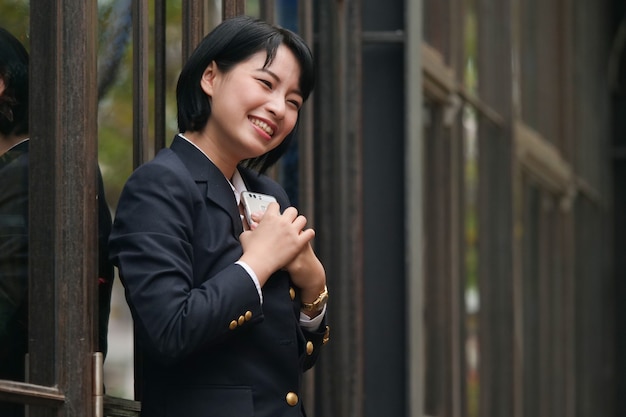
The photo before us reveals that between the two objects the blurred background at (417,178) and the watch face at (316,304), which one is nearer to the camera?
the watch face at (316,304)

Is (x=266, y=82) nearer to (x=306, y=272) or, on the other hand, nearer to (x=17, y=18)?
(x=306, y=272)

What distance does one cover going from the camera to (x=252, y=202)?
4059mm

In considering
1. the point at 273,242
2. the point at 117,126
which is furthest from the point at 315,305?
the point at 117,126

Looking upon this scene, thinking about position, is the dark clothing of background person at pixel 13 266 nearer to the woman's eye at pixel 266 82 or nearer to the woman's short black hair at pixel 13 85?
the woman's short black hair at pixel 13 85

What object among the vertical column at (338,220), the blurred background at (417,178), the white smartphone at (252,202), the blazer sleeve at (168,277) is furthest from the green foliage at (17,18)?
the vertical column at (338,220)

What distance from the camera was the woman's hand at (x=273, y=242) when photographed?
3797mm

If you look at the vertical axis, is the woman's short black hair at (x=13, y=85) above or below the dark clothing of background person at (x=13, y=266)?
above

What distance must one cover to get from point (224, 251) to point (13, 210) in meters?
0.54

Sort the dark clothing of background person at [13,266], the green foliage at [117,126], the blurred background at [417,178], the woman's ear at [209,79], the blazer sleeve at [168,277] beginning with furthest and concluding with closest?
the blurred background at [417,178], the green foliage at [117,126], the woman's ear at [209,79], the dark clothing of background person at [13,266], the blazer sleeve at [168,277]

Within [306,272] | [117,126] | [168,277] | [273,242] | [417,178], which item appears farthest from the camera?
[417,178]

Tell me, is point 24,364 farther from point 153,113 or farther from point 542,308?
point 542,308

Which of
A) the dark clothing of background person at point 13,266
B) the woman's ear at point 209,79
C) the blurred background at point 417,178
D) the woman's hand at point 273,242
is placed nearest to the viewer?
the woman's hand at point 273,242

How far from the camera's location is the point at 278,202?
4277 millimetres

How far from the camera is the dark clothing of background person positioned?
3910mm
